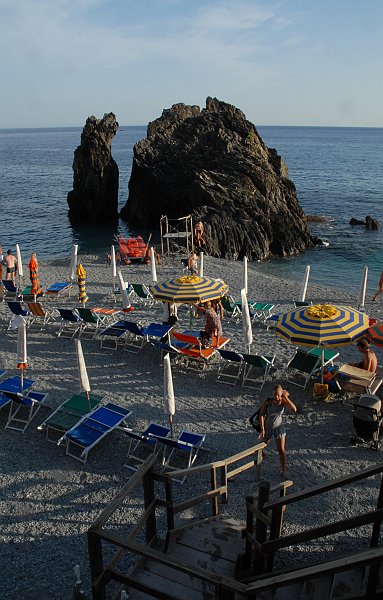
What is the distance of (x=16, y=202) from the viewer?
5675 cm

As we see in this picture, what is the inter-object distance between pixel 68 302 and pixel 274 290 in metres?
8.25

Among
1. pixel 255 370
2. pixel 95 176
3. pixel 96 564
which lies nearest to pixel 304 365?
pixel 255 370

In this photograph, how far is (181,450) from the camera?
890 centimetres

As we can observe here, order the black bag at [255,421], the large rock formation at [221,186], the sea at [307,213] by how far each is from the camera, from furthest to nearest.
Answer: the large rock formation at [221,186], the sea at [307,213], the black bag at [255,421]

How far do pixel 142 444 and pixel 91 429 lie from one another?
985 millimetres

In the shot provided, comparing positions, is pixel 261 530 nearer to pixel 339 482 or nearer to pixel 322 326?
pixel 339 482

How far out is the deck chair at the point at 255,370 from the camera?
427 inches

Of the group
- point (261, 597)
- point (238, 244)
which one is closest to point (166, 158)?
point (238, 244)

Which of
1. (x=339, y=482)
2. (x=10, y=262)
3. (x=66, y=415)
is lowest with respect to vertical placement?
(x=66, y=415)

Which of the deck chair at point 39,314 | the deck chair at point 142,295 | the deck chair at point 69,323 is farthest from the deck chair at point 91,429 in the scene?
the deck chair at point 142,295

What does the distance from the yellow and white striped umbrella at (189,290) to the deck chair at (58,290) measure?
19.1 ft

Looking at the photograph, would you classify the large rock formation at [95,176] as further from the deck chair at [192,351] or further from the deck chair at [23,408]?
the deck chair at [23,408]

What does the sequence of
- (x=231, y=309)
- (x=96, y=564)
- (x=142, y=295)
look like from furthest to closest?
(x=142, y=295) < (x=231, y=309) < (x=96, y=564)

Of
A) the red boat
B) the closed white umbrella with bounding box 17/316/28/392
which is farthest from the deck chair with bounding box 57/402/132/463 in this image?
the red boat
